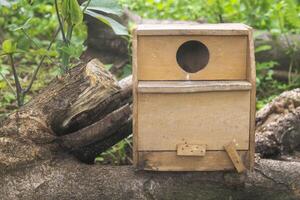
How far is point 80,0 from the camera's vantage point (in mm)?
4215

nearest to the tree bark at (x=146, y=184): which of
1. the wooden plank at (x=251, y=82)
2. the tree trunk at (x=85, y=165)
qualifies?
the tree trunk at (x=85, y=165)

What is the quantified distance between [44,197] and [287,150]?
4.45 feet

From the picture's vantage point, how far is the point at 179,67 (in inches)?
100

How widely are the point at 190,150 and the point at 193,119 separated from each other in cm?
14

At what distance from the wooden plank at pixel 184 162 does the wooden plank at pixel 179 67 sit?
35 cm

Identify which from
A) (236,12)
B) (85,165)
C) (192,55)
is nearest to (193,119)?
(192,55)

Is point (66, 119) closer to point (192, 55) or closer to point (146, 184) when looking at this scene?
point (146, 184)

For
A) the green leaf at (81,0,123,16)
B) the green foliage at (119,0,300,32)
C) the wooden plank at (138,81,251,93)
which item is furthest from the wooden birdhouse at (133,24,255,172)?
the green foliage at (119,0,300,32)

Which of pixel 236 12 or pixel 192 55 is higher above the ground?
pixel 192 55

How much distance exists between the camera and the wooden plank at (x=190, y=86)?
8.07 ft

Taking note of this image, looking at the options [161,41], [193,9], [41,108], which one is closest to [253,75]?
[161,41]

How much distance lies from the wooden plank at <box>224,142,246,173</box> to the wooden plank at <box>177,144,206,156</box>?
0.37 ft

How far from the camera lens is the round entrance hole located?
9.27 ft

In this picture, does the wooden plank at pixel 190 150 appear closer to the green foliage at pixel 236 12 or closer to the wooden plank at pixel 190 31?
the wooden plank at pixel 190 31
